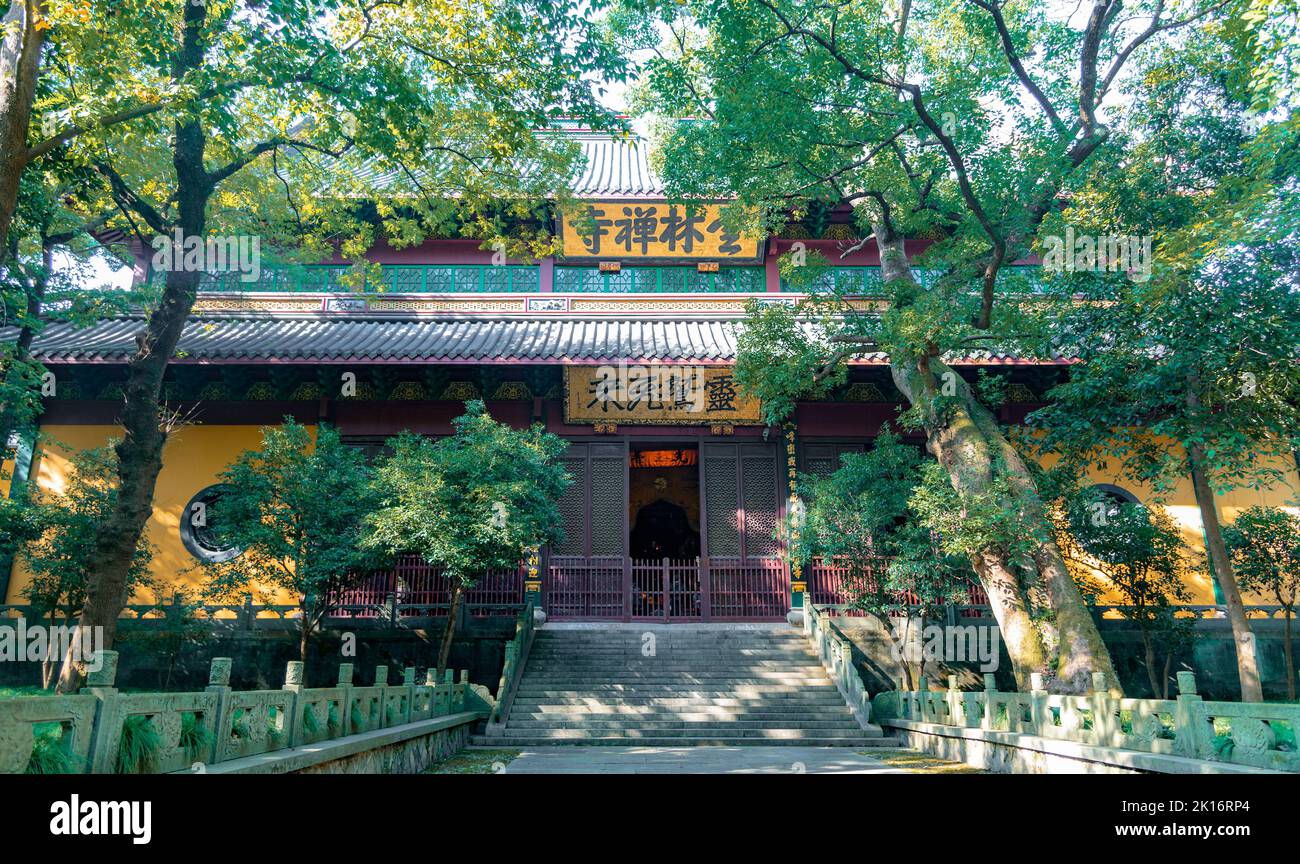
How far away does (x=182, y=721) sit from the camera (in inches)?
153

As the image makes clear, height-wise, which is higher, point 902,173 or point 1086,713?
point 902,173

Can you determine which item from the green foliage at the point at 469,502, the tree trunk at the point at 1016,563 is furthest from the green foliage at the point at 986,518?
the green foliage at the point at 469,502

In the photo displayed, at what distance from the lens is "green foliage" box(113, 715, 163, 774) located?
342 centimetres

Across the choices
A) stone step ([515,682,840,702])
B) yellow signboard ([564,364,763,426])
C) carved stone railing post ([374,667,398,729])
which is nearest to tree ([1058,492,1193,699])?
stone step ([515,682,840,702])

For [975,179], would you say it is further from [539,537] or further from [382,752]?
[382,752]

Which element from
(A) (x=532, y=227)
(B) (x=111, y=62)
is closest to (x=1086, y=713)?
(B) (x=111, y=62)

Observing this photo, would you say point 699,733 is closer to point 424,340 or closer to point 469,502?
point 469,502

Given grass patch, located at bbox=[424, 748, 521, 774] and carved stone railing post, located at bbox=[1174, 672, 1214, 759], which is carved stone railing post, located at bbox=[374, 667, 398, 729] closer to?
grass patch, located at bbox=[424, 748, 521, 774]

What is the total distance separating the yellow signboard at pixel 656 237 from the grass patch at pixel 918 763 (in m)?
8.93

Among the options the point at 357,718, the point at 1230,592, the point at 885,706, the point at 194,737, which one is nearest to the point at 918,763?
the point at 885,706

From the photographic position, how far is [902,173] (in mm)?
9227

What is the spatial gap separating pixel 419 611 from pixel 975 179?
29.7 feet

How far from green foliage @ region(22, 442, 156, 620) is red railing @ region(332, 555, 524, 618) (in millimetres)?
2754

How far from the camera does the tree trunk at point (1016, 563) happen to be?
6.80 m
